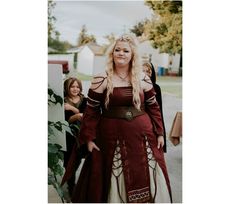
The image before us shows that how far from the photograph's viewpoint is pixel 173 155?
2.64 meters

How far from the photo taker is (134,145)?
260 centimetres

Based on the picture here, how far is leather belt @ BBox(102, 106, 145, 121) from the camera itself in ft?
8.48

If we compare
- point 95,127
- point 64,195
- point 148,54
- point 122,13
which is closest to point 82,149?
point 95,127

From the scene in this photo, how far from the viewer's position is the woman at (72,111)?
8.61ft

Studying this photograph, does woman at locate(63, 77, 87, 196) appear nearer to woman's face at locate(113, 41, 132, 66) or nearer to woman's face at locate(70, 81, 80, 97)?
woman's face at locate(70, 81, 80, 97)

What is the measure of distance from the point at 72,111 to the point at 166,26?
88cm

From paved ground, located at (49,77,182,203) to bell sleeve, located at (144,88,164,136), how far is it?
0.14 ft

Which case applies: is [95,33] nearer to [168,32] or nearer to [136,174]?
[168,32]

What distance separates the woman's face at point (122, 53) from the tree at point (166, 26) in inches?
7.5

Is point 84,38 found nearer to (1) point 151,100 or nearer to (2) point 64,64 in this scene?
(2) point 64,64

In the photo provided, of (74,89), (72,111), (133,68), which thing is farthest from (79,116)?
(133,68)
